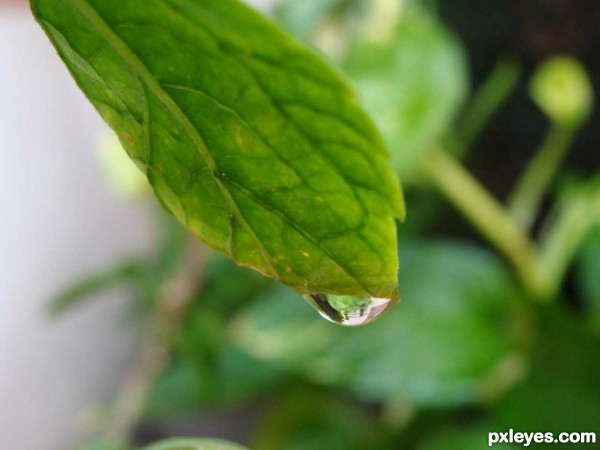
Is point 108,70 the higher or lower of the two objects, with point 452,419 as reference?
lower

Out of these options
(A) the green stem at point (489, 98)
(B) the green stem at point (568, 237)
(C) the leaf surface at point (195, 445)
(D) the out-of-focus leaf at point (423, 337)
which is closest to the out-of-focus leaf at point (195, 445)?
(C) the leaf surface at point (195, 445)

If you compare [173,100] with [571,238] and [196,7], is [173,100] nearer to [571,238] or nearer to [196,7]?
[196,7]

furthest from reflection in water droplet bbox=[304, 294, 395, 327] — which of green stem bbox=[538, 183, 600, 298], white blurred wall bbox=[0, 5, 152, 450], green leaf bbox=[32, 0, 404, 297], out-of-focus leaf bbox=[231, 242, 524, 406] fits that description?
white blurred wall bbox=[0, 5, 152, 450]

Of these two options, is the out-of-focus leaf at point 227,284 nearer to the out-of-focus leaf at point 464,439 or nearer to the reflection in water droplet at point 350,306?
the out-of-focus leaf at point 464,439

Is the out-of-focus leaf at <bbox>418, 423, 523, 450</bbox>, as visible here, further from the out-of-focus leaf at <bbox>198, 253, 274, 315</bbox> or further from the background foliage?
the out-of-focus leaf at <bbox>198, 253, 274, 315</bbox>

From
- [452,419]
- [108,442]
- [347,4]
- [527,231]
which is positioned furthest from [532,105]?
[108,442]

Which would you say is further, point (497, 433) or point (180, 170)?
point (497, 433)
